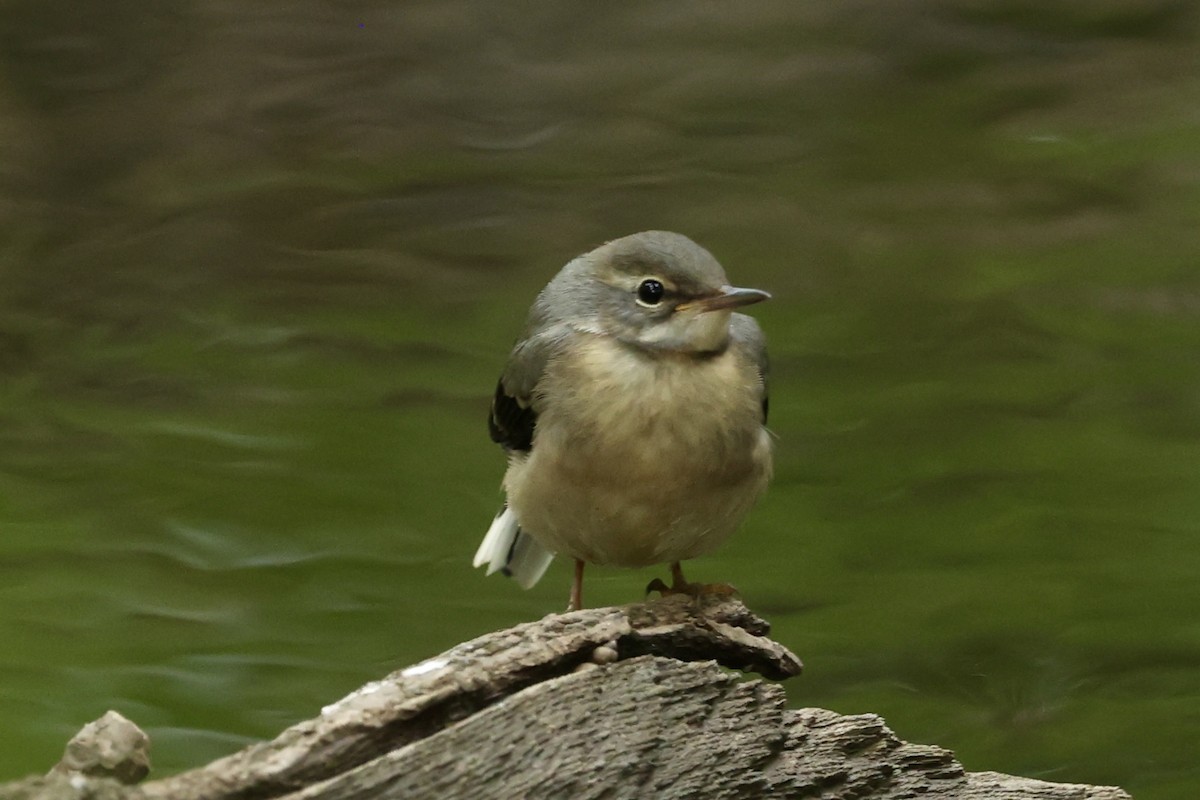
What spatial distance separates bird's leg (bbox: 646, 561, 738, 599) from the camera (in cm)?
355

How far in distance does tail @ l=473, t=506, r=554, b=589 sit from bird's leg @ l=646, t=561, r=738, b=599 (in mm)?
708

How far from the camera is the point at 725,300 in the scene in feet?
11.2

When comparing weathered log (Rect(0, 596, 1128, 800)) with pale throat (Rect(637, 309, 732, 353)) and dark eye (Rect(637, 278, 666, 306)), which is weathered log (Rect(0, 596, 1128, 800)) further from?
dark eye (Rect(637, 278, 666, 306))

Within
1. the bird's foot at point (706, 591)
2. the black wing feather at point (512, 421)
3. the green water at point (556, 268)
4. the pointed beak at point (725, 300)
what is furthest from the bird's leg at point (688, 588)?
the green water at point (556, 268)

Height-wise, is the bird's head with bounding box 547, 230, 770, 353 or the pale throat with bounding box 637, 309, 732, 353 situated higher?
the bird's head with bounding box 547, 230, 770, 353

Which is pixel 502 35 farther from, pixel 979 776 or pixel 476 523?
pixel 979 776

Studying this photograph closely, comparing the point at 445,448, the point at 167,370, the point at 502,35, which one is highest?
the point at 502,35

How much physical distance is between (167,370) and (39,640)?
1595mm

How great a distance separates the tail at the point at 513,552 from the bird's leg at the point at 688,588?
708 mm

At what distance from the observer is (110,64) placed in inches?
287

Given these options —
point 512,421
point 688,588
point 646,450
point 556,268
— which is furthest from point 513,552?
point 556,268

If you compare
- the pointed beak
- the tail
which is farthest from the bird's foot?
the tail

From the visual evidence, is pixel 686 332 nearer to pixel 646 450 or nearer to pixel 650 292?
pixel 650 292

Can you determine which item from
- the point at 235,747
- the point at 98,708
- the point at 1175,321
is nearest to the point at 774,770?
the point at 235,747
